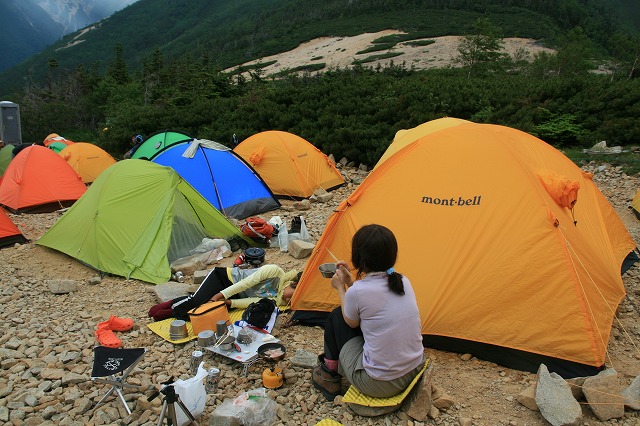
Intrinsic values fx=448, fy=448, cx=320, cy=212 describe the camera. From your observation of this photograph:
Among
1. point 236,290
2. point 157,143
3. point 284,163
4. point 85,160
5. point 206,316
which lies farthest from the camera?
point 85,160

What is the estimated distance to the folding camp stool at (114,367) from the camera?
3.59 meters

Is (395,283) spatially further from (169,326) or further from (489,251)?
(169,326)

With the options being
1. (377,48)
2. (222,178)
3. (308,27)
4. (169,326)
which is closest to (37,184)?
(222,178)

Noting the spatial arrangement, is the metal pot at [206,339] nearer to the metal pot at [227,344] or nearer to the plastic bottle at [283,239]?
the metal pot at [227,344]

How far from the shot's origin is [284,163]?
11.7m

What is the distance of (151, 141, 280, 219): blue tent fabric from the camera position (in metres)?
9.79

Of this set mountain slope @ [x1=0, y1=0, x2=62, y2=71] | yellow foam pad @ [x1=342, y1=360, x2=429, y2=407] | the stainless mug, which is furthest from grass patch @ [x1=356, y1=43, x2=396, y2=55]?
mountain slope @ [x1=0, y1=0, x2=62, y2=71]

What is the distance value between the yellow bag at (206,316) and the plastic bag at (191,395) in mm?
1227

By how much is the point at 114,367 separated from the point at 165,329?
136 cm

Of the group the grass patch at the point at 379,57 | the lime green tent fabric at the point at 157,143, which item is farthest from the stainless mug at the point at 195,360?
the grass patch at the point at 379,57

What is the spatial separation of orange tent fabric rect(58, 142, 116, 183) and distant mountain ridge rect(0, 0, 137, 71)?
401 feet

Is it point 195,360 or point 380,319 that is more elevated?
point 380,319

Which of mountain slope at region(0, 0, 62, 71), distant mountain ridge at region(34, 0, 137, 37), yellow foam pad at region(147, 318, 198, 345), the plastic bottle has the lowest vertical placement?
the plastic bottle

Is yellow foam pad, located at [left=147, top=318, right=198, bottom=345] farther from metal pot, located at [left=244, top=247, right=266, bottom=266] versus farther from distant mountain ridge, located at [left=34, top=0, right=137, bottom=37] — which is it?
distant mountain ridge, located at [left=34, top=0, right=137, bottom=37]
